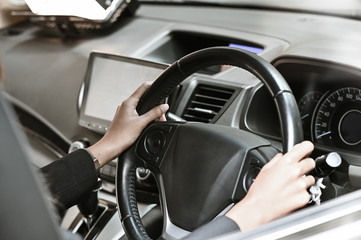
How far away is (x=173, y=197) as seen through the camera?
1.47 m

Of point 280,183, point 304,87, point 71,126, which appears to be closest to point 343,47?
point 304,87

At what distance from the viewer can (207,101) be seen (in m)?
1.90

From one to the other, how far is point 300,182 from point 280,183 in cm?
4

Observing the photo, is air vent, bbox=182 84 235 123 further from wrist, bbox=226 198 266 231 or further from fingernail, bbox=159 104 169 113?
wrist, bbox=226 198 266 231

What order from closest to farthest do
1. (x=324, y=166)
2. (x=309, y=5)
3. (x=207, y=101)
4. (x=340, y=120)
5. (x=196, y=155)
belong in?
(x=324, y=166) < (x=196, y=155) < (x=340, y=120) < (x=207, y=101) < (x=309, y=5)

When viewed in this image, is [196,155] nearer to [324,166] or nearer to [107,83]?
[324,166]

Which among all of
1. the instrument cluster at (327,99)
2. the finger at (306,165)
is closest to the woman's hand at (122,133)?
the instrument cluster at (327,99)

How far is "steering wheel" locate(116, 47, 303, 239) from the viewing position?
53.0 inches

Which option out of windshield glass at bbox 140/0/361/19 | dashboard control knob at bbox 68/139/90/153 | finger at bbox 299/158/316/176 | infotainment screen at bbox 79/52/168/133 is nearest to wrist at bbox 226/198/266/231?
finger at bbox 299/158/316/176

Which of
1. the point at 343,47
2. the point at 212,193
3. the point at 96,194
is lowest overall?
the point at 96,194

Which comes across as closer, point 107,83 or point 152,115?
point 152,115

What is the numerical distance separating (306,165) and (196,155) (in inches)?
12.3

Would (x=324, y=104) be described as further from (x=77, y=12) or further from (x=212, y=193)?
(x=77, y=12)

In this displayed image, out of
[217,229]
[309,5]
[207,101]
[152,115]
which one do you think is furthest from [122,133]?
[309,5]
